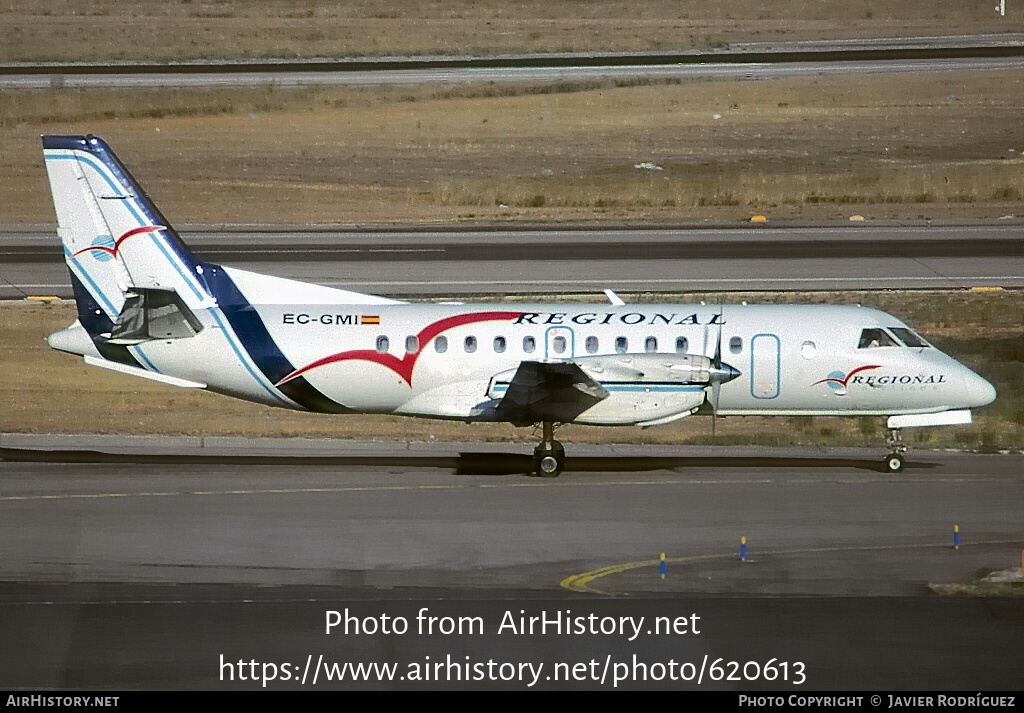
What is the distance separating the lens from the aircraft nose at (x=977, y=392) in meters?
26.5

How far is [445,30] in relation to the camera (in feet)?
223

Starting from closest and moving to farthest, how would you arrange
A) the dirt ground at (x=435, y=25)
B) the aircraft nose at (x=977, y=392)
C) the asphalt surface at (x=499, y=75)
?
the aircraft nose at (x=977, y=392) < the asphalt surface at (x=499, y=75) < the dirt ground at (x=435, y=25)

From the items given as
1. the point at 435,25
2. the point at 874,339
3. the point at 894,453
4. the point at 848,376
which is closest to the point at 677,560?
the point at 848,376

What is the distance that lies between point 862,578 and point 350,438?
14.5 m

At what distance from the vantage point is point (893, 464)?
26734 mm

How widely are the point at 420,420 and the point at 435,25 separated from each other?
40.3 metres

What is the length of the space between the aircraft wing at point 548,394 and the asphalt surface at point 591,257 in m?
10.3

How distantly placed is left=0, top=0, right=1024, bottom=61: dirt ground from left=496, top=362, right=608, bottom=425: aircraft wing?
41.5 m

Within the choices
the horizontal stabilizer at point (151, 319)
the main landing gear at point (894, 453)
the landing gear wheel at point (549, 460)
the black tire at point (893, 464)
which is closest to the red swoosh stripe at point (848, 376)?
the main landing gear at point (894, 453)

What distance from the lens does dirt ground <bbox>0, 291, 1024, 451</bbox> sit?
102ft

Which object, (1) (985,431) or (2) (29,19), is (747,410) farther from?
(2) (29,19)

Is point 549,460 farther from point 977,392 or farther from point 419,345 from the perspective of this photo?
point 977,392

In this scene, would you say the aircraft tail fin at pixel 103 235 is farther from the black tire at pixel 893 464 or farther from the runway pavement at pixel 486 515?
the black tire at pixel 893 464

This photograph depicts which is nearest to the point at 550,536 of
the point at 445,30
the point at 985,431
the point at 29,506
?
the point at 29,506
